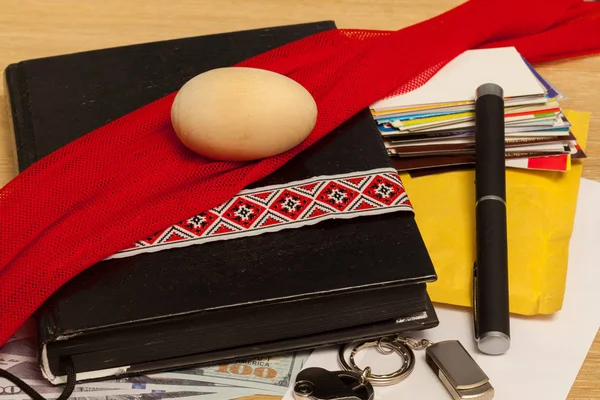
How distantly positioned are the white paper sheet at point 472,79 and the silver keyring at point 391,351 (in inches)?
10.6

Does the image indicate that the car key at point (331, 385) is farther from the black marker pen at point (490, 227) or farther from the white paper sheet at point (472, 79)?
the white paper sheet at point (472, 79)

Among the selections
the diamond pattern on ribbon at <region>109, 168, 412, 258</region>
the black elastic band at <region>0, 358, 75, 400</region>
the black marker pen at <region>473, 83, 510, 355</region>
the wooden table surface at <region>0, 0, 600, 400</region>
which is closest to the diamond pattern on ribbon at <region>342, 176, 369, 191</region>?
the diamond pattern on ribbon at <region>109, 168, 412, 258</region>

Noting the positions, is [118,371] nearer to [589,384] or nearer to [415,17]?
[589,384]

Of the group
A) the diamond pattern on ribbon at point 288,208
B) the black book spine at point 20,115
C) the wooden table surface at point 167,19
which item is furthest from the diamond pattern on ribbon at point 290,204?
the wooden table surface at point 167,19

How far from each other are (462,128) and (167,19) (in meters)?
0.48

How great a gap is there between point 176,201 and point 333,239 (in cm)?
14

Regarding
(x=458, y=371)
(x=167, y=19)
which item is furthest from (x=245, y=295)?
(x=167, y=19)

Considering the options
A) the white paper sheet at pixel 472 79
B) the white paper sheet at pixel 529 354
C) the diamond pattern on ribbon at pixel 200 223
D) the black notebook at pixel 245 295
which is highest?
the white paper sheet at pixel 472 79

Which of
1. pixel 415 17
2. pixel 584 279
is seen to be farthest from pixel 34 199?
pixel 415 17

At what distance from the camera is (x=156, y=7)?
3.78 feet

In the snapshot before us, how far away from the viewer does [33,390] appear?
0.63 meters

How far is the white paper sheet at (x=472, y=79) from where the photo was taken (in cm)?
86

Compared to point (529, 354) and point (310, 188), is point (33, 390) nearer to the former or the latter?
point (310, 188)

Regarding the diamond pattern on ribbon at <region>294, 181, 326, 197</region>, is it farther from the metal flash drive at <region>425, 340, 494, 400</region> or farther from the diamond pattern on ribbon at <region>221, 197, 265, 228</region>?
the metal flash drive at <region>425, 340, 494, 400</region>
